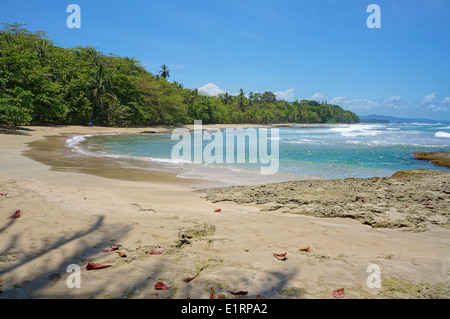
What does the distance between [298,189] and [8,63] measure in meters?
27.7

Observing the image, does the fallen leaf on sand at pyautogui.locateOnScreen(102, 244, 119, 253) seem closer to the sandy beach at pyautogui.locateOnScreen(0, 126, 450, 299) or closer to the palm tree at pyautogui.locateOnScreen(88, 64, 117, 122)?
the sandy beach at pyautogui.locateOnScreen(0, 126, 450, 299)

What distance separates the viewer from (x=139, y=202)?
18.5 feet

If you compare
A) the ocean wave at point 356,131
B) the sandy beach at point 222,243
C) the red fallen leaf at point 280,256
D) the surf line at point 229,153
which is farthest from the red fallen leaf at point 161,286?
the ocean wave at point 356,131

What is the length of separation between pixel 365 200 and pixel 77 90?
42747mm

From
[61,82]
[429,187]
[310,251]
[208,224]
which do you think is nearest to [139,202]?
[208,224]

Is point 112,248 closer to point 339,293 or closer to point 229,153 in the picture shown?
point 339,293

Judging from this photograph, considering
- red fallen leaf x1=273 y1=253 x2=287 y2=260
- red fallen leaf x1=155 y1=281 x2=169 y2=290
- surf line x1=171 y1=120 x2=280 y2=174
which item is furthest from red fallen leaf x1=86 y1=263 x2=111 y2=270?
surf line x1=171 y1=120 x2=280 y2=174

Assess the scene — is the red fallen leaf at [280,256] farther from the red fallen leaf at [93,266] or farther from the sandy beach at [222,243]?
the red fallen leaf at [93,266]

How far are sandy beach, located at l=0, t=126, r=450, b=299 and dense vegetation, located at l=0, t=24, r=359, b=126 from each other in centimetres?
2184

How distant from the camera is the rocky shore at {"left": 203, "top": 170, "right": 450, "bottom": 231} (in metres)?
4.86

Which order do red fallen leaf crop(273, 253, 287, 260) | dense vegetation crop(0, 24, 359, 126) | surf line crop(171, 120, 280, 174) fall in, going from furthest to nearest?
dense vegetation crop(0, 24, 359, 126) < surf line crop(171, 120, 280, 174) < red fallen leaf crop(273, 253, 287, 260)

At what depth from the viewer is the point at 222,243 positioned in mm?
3506

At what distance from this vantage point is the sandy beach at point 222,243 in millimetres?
2385

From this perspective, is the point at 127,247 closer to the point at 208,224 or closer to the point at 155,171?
the point at 208,224
